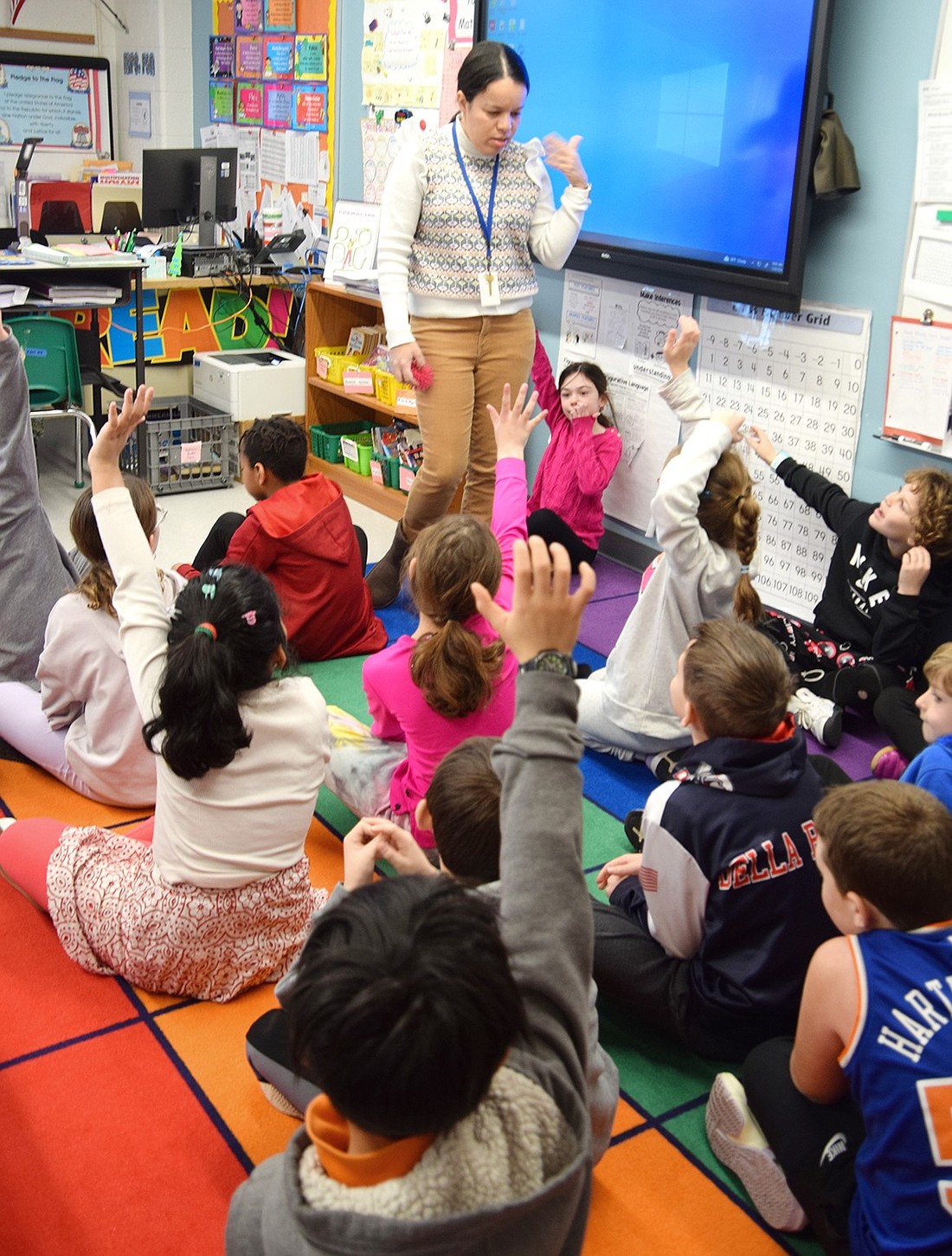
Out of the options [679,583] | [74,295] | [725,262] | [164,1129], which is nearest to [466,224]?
[725,262]

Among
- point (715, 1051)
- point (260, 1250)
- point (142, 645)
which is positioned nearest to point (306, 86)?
point (142, 645)

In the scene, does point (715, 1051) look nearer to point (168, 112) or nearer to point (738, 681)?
point (738, 681)

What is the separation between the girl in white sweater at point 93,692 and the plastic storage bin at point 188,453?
2.17m

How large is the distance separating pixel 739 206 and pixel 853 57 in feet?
1.56

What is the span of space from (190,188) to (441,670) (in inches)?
166

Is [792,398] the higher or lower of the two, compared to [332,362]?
higher

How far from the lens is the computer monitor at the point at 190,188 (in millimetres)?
5457

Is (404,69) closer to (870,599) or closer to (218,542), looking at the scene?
(218,542)

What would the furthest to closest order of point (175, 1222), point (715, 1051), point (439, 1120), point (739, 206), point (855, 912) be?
point (739, 206)
point (715, 1051)
point (175, 1222)
point (855, 912)
point (439, 1120)

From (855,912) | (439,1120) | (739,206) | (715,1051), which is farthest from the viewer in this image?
(739,206)

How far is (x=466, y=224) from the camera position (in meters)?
3.57

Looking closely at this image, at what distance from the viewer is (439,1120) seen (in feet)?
2.61

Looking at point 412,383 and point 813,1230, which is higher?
point 412,383

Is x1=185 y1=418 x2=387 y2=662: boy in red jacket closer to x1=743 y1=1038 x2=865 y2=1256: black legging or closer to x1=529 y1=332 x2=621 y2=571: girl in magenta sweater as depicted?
x1=529 y1=332 x2=621 y2=571: girl in magenta sweater
